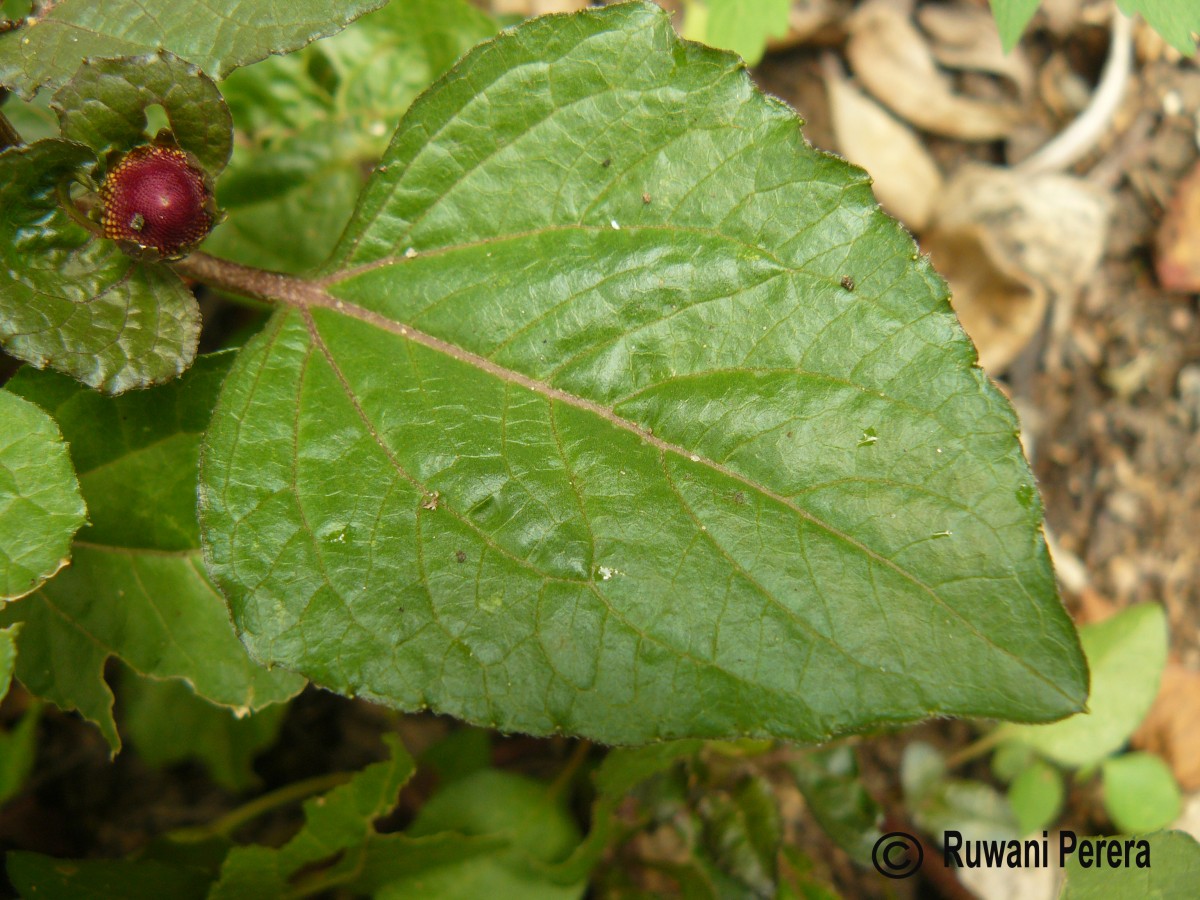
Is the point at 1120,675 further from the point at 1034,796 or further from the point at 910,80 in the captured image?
the point at 910,80

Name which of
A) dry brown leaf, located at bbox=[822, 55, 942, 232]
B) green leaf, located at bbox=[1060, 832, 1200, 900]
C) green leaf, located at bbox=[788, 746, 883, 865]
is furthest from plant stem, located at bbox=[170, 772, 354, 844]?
dry brown leaf, located at bbox=[822, 55, 942, 232]

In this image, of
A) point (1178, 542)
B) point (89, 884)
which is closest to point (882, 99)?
point (1178, 542)

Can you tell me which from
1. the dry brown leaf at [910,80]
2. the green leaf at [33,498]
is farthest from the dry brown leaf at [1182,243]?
the green leaf at [33,498]

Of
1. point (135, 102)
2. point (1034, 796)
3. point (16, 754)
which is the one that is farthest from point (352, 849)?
point (1034, 796)

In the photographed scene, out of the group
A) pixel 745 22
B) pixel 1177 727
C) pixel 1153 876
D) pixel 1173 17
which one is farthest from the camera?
pixel 1177 727

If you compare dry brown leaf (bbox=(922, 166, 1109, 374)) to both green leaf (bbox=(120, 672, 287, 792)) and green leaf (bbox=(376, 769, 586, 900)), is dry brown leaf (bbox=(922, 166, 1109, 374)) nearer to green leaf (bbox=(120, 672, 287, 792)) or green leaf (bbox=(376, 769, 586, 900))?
green leaf (bbox=(376, 769, 586, 900))

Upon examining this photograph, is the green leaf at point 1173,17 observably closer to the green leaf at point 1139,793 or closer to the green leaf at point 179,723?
the green leaf at point 1139,793

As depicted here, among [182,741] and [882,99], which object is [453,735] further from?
[882,99]
